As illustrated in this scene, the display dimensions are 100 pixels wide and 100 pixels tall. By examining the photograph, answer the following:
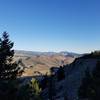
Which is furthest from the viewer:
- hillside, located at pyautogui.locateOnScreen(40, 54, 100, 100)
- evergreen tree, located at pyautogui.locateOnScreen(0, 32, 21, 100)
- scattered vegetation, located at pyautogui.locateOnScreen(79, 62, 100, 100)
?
hillside, located at pyautogui.locateOnScreen(40, 54, 100, 100)

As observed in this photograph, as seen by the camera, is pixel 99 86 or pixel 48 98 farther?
pixel 48 98

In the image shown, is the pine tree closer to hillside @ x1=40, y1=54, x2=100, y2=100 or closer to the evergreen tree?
the evergreen tree

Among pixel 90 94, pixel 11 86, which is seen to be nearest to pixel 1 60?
pixel 11 86

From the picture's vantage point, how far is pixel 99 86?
1614 inches

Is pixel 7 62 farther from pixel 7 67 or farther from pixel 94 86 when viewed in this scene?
pixel 94 86

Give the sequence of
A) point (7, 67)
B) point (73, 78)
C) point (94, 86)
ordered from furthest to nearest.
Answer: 1. point (73, 78)
2. point (94, 86)
3. point (7, 67)

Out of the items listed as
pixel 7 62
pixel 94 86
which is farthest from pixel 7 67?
pixel 94 86

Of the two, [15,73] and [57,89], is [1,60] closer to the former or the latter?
[15,73]

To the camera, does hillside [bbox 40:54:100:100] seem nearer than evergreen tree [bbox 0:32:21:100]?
No

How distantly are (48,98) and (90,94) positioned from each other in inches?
1441

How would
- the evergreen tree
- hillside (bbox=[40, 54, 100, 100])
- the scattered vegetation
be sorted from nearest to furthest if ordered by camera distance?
the evergreen tree < the scattered vegetation < hillside (bbox=[40, 54, 100, 100])

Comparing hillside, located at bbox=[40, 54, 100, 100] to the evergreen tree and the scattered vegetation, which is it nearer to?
the scattered vegetation

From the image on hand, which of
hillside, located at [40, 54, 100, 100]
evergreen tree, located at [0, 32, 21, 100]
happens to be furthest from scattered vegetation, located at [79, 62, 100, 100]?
hillside, located at [40, 54, 100, 100]

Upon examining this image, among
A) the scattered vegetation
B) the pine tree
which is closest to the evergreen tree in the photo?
the pine tree
